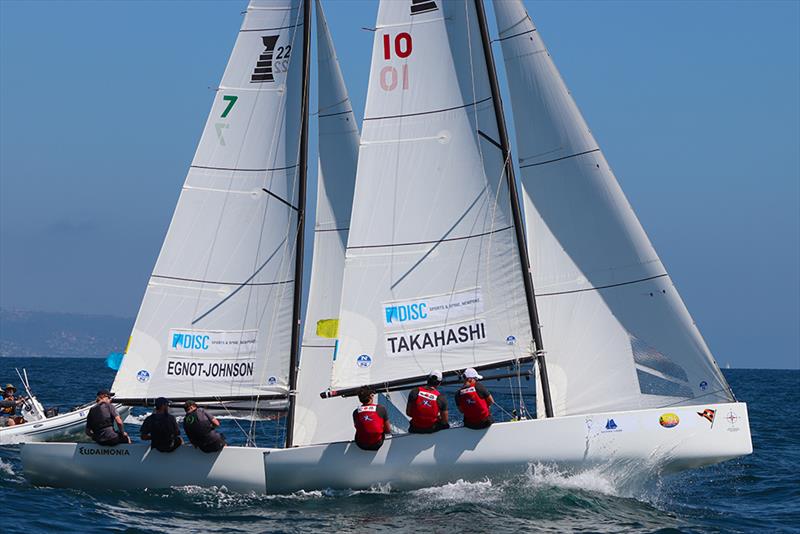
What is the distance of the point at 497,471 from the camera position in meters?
16.5

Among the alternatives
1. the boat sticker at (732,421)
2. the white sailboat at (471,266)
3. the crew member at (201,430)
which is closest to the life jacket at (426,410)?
the white sailboat at (471,266)

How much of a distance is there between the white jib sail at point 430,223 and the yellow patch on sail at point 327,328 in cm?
190

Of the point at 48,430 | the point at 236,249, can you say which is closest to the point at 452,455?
the point at 236,249

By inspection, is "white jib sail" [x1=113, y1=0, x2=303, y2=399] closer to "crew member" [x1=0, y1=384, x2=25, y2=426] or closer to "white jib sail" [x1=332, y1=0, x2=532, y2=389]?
"white jib sail" [x1=332, y1=0, x2=532, y2=389]

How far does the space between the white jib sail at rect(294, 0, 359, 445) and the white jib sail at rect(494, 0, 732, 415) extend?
3.77m

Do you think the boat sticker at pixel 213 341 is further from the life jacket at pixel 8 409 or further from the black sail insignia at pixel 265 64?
the life jacket at pixel 8 409

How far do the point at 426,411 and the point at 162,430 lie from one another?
4.20 metres

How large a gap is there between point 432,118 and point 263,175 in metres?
3.30

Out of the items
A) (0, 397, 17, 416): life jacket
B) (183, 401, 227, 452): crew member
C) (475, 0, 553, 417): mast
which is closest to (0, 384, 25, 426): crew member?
(0, 397, 17, 416): life jacket

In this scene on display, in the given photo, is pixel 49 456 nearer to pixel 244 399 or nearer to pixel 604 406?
pixel 244 399

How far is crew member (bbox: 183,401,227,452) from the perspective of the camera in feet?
57.5

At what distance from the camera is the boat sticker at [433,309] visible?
59.0 ft

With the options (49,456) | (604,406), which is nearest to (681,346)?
(604,406)

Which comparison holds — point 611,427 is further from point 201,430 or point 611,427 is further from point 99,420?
point 99,420
